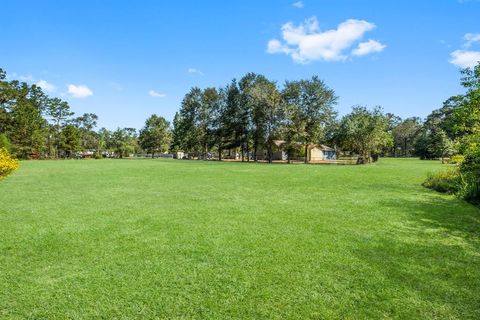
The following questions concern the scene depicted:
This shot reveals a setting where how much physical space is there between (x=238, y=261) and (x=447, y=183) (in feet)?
38.2

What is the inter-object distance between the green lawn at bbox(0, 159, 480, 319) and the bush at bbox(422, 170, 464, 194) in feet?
10.5

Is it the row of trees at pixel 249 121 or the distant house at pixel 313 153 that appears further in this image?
the distant house at pixel 313 153

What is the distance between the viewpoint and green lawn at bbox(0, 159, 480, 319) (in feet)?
11.3

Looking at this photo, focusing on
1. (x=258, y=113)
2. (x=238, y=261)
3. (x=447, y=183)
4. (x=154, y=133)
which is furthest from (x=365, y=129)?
(x=154, y=133)

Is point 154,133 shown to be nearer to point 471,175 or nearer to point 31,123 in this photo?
point 31,123

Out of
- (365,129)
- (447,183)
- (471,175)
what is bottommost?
(447,183)

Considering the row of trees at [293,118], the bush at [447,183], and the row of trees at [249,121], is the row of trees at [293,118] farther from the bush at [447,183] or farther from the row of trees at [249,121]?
the bush at [447,183]

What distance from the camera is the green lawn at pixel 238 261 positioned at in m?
3.45

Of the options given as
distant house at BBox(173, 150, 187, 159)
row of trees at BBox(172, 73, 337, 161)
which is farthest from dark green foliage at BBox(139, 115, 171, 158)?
row of trees at BBox(172, 73, 337, 161)

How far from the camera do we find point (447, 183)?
41.9ft

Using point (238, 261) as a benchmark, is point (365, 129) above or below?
above

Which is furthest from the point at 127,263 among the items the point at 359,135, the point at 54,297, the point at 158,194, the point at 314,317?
the point at 359,135

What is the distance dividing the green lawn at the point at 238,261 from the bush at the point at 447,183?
3.19 meters

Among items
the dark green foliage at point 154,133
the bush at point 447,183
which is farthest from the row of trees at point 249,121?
the bush at point 447,183
